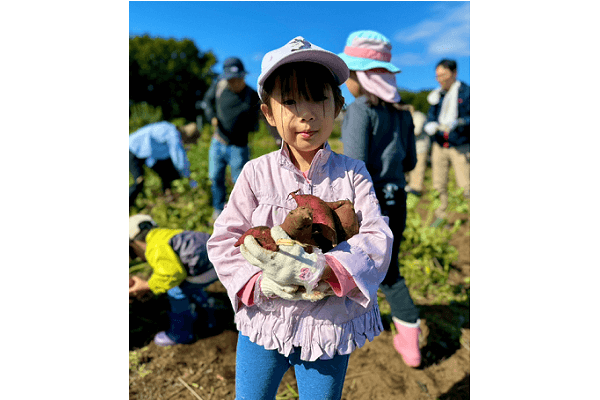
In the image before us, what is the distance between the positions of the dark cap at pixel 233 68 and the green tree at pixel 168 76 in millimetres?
16578

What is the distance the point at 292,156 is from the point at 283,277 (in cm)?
50

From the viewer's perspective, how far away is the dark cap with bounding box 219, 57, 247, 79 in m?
4.56

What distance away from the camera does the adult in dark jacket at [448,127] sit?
4855 millimetres

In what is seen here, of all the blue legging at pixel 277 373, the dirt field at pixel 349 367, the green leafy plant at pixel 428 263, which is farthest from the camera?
the green leafy plant at pixel 428 263

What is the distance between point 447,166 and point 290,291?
15.7 ft

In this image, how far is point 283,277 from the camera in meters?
1.12

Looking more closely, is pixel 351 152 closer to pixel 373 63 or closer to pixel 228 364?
pixel 373 63

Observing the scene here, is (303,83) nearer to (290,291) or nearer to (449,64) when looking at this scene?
(290,291)

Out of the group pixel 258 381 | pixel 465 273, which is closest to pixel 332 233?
pixel 258 381

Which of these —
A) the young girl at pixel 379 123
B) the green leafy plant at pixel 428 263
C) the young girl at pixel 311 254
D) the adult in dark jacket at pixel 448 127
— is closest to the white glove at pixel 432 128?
the adult in dark jacket at pixel 448 127

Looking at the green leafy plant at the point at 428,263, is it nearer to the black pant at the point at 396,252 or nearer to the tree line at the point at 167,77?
the black pant at the point at 396,252

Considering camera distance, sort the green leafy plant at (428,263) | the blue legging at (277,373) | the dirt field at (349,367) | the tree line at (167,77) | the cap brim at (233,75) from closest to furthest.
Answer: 1. the blue legging at (277,373)
2. the dirt field at (349,367)
3. the green leafy plant at (428,263)
4. the cap brim at (233,75)
5. the tree line at (167,77)

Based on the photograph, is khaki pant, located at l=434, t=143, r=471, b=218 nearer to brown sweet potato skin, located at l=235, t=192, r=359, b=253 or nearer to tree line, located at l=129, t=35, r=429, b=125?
brown sweet potato skin, located at l=235, t=192, r=359, b=253

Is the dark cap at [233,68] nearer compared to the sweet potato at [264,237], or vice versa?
the sweet potato at [264,237]
